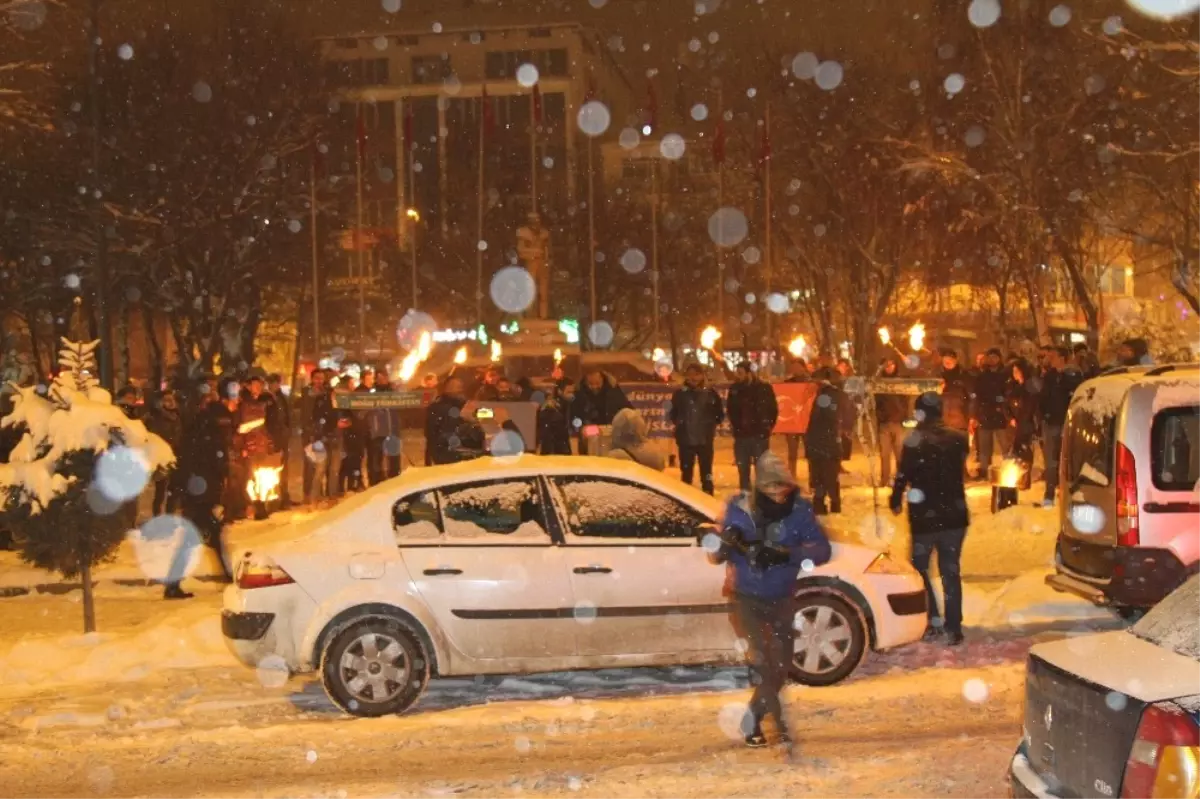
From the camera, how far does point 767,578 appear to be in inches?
283

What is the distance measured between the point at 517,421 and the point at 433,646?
11.9m

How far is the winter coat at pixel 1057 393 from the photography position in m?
15.9

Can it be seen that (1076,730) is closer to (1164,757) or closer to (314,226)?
(1164,757)

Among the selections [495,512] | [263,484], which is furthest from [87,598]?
[263,484]

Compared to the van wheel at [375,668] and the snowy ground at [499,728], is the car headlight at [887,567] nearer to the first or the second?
the snowy ground at [499,728]

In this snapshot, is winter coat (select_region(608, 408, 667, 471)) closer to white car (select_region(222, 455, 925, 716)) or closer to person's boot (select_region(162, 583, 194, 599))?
person's boot (select_region(162, 583, 194, 599))

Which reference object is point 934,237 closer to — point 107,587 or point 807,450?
point 807,450

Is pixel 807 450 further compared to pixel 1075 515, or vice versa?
pixel 807 450

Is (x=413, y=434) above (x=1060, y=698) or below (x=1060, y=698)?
above

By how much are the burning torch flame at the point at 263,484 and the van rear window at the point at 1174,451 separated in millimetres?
11593

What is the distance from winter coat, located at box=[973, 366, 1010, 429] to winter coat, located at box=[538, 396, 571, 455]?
540 centimetres

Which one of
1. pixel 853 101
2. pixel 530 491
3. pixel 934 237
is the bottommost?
pixel 530 491

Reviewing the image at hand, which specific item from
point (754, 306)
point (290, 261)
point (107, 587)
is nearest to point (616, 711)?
point (107, 587)

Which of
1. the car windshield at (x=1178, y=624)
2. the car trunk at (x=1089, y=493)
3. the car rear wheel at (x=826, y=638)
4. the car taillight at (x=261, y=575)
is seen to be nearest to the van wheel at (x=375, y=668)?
the car taillight at (x=261, y=575)
